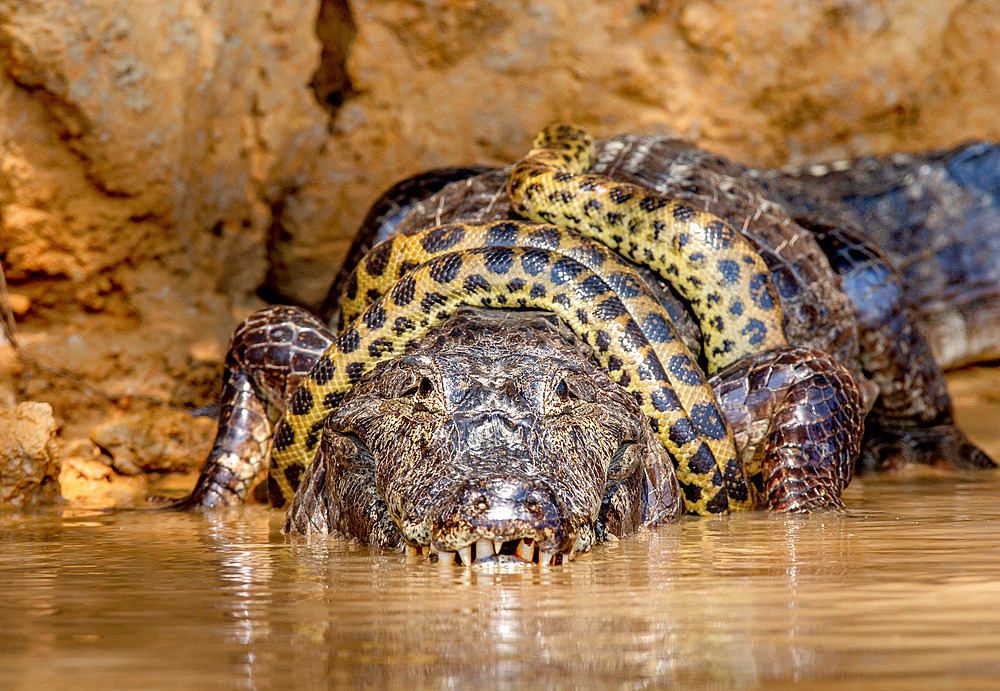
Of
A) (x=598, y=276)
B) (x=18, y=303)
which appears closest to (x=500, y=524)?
(x=598, y=276)

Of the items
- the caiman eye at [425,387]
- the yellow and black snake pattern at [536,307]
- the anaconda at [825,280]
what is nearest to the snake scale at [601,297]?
the yellow and black snake pattern at [536,307]

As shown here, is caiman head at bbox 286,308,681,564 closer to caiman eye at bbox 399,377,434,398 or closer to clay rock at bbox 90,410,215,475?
caiman eye at bbox 399,377,434,398

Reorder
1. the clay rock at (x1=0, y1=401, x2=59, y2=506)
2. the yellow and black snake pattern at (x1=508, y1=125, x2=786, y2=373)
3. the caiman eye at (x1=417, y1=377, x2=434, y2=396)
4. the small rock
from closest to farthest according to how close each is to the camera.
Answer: the caiman eye at (x1=417, y1=377, x2=434, y2=396) < the clay rock at (x1=0, y1=401, x2=59, y2=506) < the yellow and black snake pattern at (x1=508, y1=125, x2=786, y2=373) < the small rock

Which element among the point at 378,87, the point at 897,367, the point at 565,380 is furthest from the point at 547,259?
the point at 378,87

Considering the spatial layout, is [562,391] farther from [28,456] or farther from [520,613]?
[28,456]

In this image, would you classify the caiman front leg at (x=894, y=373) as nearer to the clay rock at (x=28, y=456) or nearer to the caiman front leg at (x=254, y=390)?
the caiman front leg at (x=254, y=390)

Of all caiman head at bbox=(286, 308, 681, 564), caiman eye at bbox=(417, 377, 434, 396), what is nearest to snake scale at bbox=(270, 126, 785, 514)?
caiman head at bbox=(286, 308, 681, 564)
